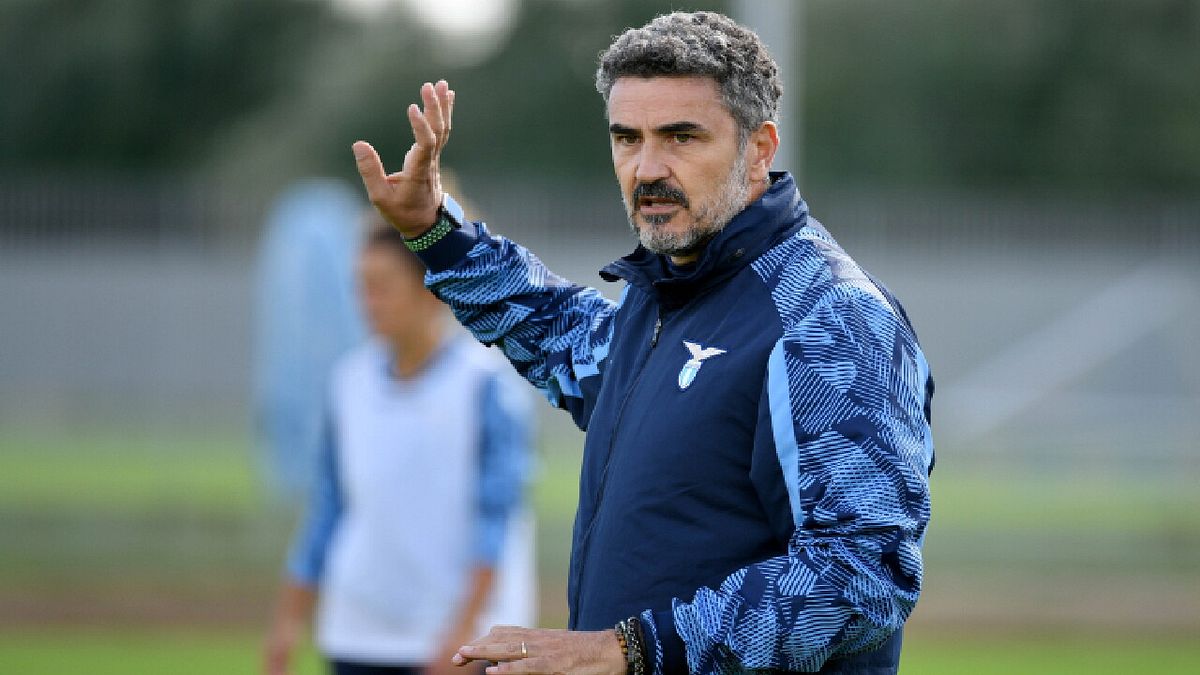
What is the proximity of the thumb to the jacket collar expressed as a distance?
550 millimetres

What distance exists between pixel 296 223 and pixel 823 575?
1088cm

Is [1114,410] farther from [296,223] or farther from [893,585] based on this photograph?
[893,585]

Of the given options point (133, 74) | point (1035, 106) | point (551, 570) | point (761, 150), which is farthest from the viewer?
point (1035, 106)

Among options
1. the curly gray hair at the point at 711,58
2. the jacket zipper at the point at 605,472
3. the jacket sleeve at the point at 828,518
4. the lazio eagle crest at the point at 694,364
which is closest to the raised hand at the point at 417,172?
the curly gray hair at the point at 711,58

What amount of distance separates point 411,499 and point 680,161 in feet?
8.05

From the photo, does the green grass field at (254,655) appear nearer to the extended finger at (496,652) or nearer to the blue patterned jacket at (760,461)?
the blue patterned jacket at (760,461)

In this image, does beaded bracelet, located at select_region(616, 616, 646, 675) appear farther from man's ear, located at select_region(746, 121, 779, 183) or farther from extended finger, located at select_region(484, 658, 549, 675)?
man's ear, located at select_region(746, 121, 779, 183)

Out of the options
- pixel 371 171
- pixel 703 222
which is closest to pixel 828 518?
pixel 703 222

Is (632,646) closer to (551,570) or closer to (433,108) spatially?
(433,108)

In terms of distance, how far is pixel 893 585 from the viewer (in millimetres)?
2932

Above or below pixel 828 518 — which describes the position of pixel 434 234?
above

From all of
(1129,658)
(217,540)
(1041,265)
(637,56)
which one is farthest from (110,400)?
(637,56)

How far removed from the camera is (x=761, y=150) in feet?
11.2

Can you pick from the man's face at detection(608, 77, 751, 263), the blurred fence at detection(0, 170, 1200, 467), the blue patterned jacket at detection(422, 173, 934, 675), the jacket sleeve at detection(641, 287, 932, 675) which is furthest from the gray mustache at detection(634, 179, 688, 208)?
the blurred fence at detection(0, 170, 1200, 467)
